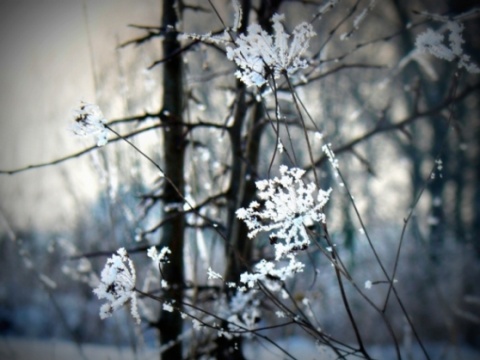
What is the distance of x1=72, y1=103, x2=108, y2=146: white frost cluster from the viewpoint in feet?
3.56

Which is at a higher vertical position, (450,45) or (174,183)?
(174,183)

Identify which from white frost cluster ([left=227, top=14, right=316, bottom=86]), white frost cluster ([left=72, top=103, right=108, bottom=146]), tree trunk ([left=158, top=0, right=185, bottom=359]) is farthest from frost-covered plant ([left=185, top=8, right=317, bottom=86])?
tree trunk ([left=158, top=0, right=185, bottom=359])

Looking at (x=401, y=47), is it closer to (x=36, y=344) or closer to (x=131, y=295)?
(x=131, y=295)

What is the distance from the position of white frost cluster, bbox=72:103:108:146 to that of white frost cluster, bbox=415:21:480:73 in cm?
103

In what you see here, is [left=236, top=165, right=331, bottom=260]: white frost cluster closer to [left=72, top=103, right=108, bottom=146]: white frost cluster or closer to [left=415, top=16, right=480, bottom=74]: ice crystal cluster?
[left=72, top=103, right=108, bottom=146]: white frost cluster

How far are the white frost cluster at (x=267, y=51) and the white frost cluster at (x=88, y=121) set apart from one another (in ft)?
1.39

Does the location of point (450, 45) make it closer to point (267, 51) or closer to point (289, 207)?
point (267, 51)

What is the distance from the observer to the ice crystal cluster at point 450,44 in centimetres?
111

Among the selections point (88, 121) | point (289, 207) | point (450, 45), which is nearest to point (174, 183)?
point (88, 121)

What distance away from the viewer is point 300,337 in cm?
763

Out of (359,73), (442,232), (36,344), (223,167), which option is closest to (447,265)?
(442,232)

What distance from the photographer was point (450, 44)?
3.70ft

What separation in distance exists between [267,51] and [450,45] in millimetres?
585

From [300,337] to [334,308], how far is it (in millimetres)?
1083
